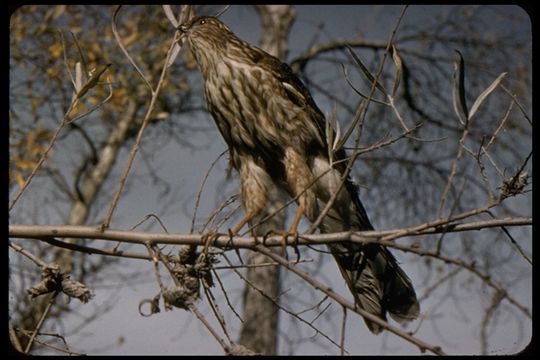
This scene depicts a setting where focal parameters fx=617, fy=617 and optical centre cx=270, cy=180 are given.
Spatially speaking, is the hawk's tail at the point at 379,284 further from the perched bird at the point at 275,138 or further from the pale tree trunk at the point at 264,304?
the pale tree trunk at the point at 264,304

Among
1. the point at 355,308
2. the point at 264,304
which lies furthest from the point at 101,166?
the point at 355,308

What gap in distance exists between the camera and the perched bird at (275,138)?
247 centimetres

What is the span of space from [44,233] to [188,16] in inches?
30.7

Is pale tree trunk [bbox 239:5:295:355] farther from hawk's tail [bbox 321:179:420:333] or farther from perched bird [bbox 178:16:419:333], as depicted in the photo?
hawk's tail [bbox 321:179:420:333]

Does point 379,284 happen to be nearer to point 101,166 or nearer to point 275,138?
point 275,138

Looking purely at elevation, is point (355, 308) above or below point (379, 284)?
below

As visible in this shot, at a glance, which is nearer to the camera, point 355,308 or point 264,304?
point 355,308

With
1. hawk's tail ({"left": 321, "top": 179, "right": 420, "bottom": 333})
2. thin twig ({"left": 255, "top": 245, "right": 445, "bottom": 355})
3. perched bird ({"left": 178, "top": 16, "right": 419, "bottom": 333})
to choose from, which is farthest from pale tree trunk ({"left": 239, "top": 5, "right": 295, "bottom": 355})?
thin twig ({"left": 255, "top": 245, "right": 445, "bottom": 355})

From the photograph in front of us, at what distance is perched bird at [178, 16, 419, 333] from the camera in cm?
247

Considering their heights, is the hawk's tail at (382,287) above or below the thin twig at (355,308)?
above

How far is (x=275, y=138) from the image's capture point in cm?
256

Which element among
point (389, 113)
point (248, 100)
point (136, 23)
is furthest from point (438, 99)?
point (248, 100)

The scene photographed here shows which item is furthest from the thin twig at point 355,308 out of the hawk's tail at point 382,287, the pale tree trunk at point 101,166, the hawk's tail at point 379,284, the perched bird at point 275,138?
the pale tree trunk at point 101,166

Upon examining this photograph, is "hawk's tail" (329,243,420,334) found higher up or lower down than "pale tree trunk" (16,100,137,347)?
lower down
